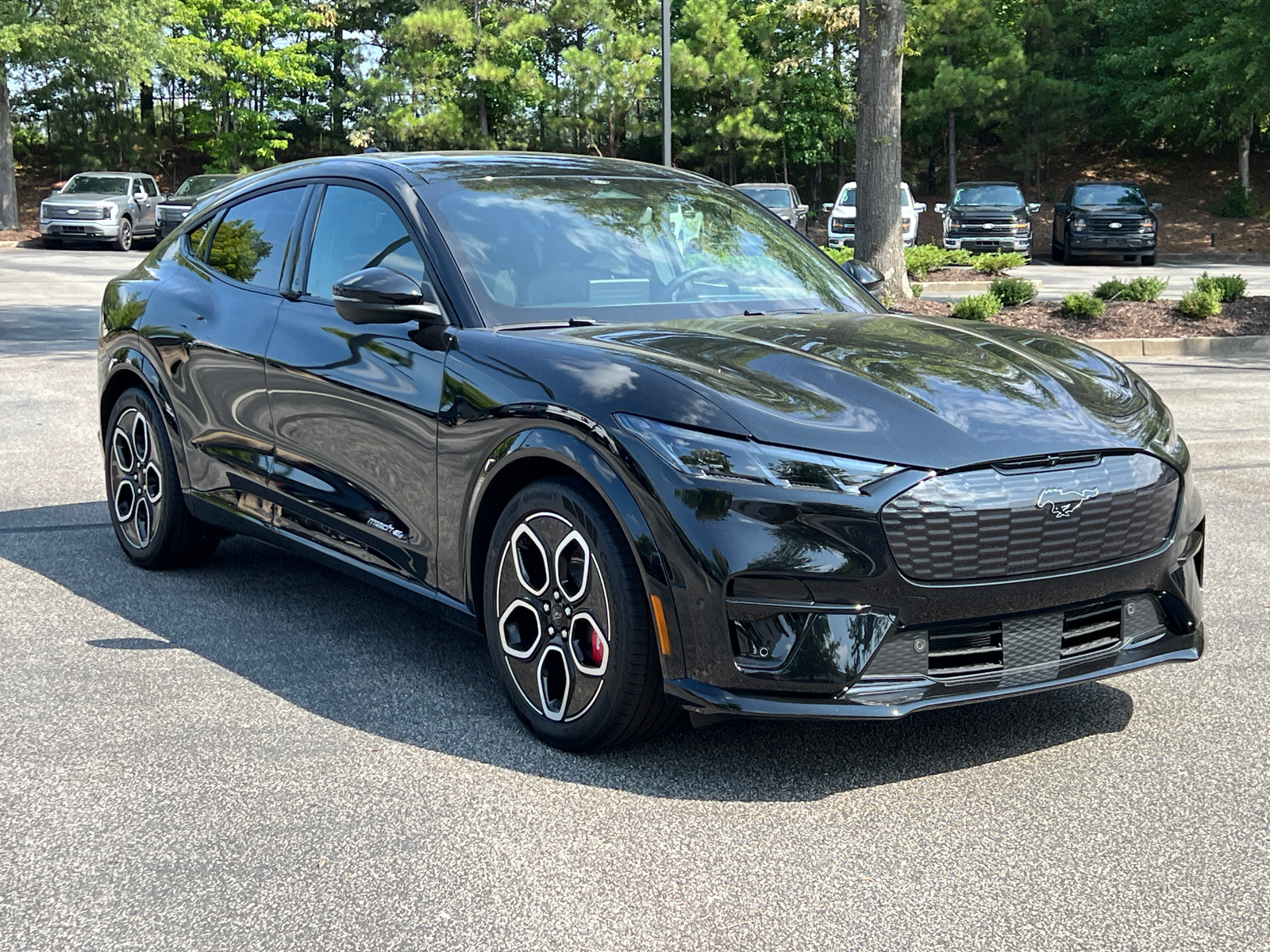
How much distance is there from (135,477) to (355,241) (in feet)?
6.04

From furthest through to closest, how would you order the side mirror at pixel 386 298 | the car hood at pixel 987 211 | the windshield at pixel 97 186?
the windshield at pixel 97 186
the car hood at pixel 987 211
the side mirror at pixel 386 298

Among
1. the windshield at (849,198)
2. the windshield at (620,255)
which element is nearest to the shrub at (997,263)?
the windshield at (849,198)

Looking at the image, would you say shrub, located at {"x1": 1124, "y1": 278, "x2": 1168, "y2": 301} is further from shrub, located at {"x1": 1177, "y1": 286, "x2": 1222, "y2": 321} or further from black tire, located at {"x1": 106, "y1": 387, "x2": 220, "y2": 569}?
black tire, located at {"x1": 106, "y1": 387, "x2": 220, "y2": 569}

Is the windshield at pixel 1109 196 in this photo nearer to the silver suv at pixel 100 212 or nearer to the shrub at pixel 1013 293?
the shrub at pixel 1013 293

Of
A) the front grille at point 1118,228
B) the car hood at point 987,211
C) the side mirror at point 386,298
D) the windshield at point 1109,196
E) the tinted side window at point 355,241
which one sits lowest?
the side mirror at point 386,298

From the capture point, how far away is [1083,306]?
15.8m

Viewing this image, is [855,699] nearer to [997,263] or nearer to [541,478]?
[541,478]

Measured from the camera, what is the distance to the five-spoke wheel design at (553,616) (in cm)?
390

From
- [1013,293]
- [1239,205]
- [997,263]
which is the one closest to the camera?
[1013,293]

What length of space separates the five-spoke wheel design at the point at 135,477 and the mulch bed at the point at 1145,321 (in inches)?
406

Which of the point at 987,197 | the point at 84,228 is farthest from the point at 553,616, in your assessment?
the point at 84,228

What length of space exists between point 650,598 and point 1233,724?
6.08ft

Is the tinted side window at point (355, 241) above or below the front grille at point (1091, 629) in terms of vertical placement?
above

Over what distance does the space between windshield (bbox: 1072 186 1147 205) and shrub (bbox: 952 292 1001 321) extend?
54.2ft
